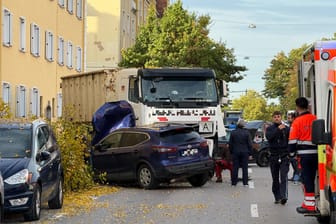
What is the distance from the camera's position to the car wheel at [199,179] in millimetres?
20517

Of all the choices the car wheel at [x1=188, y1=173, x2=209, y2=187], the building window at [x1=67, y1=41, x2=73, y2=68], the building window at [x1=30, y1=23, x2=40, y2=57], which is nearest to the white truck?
the car wheel at [x1=188, y1=173, x2=209, y2=187]

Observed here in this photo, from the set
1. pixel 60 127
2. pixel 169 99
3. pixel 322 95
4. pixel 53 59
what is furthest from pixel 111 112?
pixel 53 59

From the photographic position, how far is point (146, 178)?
1981 cm

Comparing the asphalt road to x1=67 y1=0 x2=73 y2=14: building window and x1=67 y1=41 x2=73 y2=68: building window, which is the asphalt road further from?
x1=67 y1=0 x2=73 y2=14: building window

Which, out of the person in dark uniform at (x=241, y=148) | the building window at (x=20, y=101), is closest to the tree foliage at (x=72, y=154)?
the person in dark uniform at (x=241, y=148)

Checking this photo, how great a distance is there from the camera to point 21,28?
33.8 meters

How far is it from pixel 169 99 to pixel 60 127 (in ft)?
14.7

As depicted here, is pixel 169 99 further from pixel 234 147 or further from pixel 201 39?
pixel 201 39

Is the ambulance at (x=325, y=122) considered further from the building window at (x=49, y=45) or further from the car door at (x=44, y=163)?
the building window at (x=49, y=45)

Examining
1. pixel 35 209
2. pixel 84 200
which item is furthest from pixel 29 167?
pixel 84 200

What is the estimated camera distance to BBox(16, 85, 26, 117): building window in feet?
109

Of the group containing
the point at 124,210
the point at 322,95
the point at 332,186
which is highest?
the point at 322,95

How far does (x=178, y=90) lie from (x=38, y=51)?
1567cm

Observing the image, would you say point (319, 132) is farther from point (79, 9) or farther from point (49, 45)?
point (79, 9)
